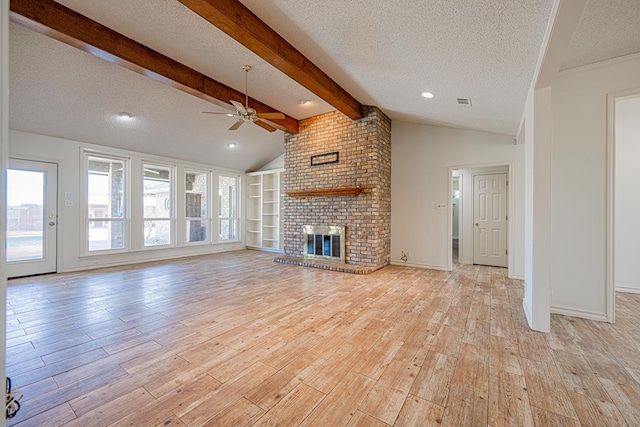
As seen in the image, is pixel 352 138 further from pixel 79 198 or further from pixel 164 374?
pixel 79 198

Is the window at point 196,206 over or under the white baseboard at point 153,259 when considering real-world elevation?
over

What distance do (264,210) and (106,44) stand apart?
18.2 ft

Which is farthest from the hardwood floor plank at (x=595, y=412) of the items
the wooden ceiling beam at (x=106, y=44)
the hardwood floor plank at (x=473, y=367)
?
the wooden ceiling beam at (x=106, y=44)

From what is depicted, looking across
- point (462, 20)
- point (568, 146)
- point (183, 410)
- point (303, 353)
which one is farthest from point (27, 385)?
point (568, 146)

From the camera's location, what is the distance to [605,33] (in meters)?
2.33

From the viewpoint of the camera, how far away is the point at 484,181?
18.6 feet

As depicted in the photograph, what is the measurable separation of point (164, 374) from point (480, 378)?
2199 mm

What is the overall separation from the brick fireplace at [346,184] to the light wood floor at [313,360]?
5.62ft

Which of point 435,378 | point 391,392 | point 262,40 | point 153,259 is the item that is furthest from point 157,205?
point 435,378

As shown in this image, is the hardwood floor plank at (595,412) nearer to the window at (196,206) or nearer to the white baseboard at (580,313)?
the white baseboard at (580,313)

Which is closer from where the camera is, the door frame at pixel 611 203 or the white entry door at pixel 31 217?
the door frame at pixel 611 203

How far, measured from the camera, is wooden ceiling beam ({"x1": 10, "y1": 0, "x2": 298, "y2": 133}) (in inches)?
101

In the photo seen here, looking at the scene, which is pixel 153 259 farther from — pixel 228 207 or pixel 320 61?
pixel 320 61

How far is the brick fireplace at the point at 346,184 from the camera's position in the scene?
521 centimetres
